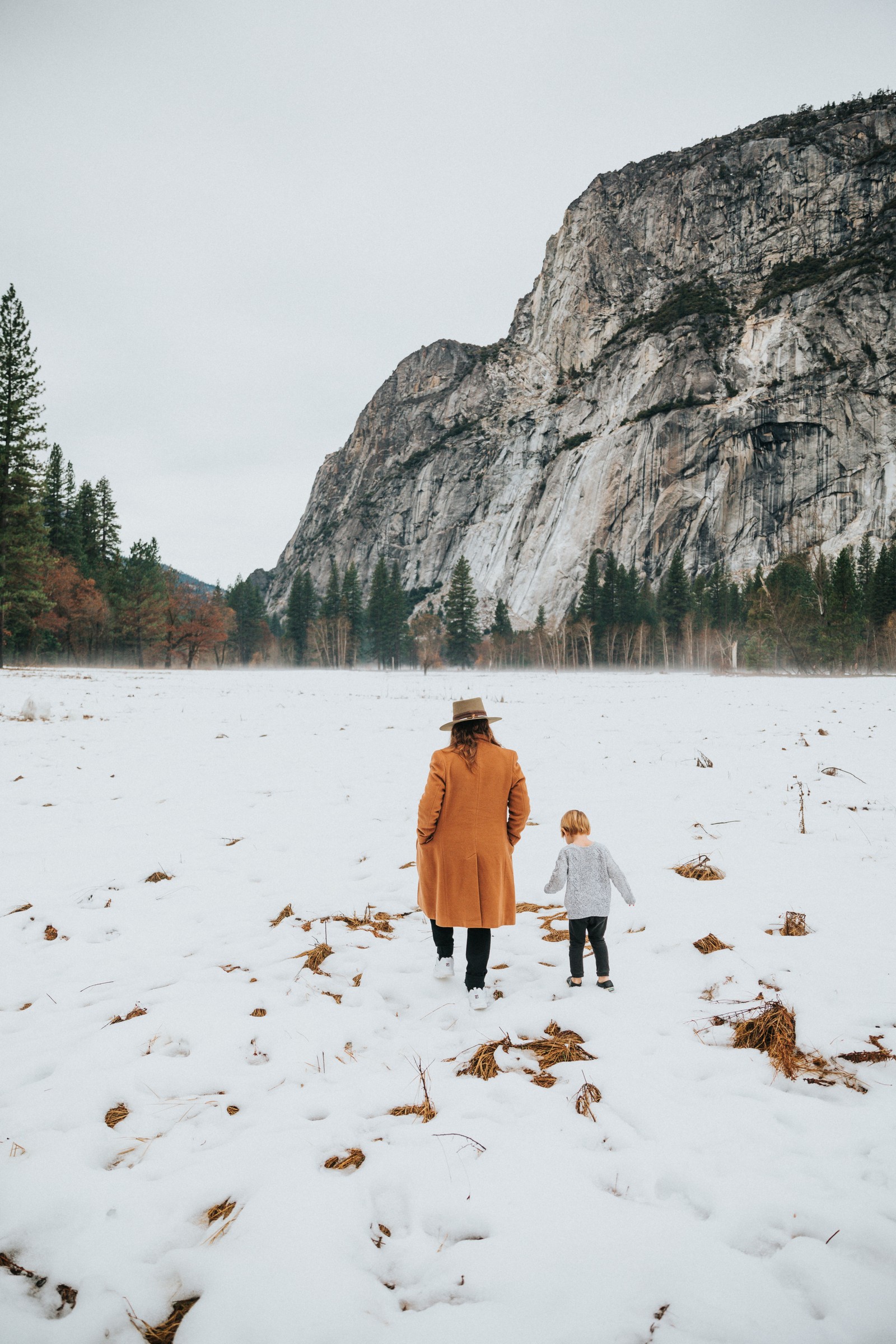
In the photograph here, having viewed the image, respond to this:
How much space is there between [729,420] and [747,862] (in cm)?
11981

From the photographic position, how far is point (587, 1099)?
2.92 meters

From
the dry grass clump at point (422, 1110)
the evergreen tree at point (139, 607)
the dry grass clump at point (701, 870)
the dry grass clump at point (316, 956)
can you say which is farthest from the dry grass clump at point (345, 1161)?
the evergreen tree at point (139, 607)

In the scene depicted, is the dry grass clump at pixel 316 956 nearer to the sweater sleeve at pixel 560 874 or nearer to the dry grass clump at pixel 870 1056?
the sweater sleeve at pixel 560 874

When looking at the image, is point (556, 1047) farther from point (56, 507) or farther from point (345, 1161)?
point (56, 507)

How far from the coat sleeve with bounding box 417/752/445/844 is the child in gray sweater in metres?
0.92

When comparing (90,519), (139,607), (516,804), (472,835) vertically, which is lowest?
(472,835)

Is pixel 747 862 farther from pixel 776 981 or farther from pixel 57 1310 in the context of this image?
pixel 57 1310

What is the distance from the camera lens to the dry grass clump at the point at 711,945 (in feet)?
14.3

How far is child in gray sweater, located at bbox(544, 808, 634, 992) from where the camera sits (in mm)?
4031

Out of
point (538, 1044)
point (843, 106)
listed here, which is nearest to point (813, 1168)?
point (538, 1044)

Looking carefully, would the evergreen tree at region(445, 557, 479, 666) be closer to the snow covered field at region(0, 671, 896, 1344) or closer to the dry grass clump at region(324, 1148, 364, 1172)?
the snow covered field at region(0, 671, 896, 1344)

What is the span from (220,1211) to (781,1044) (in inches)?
117

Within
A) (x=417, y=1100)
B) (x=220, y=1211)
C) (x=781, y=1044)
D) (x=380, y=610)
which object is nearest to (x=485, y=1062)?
(x=417, y=1100)

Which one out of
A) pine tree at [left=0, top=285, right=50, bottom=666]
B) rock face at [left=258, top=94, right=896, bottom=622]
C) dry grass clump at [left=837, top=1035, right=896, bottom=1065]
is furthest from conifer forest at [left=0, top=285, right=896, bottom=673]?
dry grass clump at [left=837, top=1035, right=896, bottom=1065]
